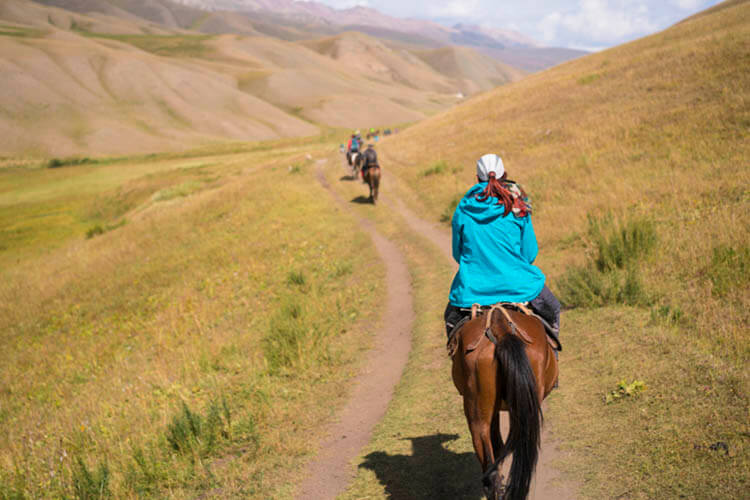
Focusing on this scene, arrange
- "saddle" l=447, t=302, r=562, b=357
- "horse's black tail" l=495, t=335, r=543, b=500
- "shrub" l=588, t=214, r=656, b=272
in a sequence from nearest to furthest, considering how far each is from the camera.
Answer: "horse's black tail" l=495, t=335, r=543, b=500 < "saddle" l=447, t=302, r=562, b=357 < "shrub" l=588, t=214, r=656, b=272

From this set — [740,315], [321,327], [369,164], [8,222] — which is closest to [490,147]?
[369,164]

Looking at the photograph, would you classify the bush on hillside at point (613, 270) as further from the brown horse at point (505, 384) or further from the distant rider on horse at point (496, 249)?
the brown horse at point (505, 384)

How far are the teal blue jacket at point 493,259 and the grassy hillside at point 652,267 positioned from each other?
2.07m

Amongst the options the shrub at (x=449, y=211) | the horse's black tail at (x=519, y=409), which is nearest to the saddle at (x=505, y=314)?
the horse's black tail at (x=519, y=409)

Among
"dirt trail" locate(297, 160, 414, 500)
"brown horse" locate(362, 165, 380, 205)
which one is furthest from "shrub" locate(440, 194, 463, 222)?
"dirt trail" locate(297, 160, 414, 500)

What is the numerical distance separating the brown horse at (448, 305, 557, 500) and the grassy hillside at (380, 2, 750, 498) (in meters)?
1.32

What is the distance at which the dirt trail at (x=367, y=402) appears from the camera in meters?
5.97

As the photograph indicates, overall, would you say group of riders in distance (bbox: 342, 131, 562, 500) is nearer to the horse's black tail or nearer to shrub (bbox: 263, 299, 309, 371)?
the horse's black tail

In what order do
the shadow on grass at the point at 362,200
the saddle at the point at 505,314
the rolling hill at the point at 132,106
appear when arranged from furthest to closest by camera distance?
the rolling hill at the point at 132,106, the shadow on grass at the point at 362,200, the saddle at the point at 505,314

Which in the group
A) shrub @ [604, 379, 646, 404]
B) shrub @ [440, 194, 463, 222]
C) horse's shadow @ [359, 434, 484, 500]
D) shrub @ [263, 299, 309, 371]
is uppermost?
shrub @ [440, 194, 463, 222]

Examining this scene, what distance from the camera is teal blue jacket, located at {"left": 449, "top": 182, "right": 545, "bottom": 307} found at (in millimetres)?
4734

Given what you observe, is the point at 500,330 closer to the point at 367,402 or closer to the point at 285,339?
the point at 367,402

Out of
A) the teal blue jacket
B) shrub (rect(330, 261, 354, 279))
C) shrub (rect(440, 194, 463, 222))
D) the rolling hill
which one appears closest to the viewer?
the teal blue jacket

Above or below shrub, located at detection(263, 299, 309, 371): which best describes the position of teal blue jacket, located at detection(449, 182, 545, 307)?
above
